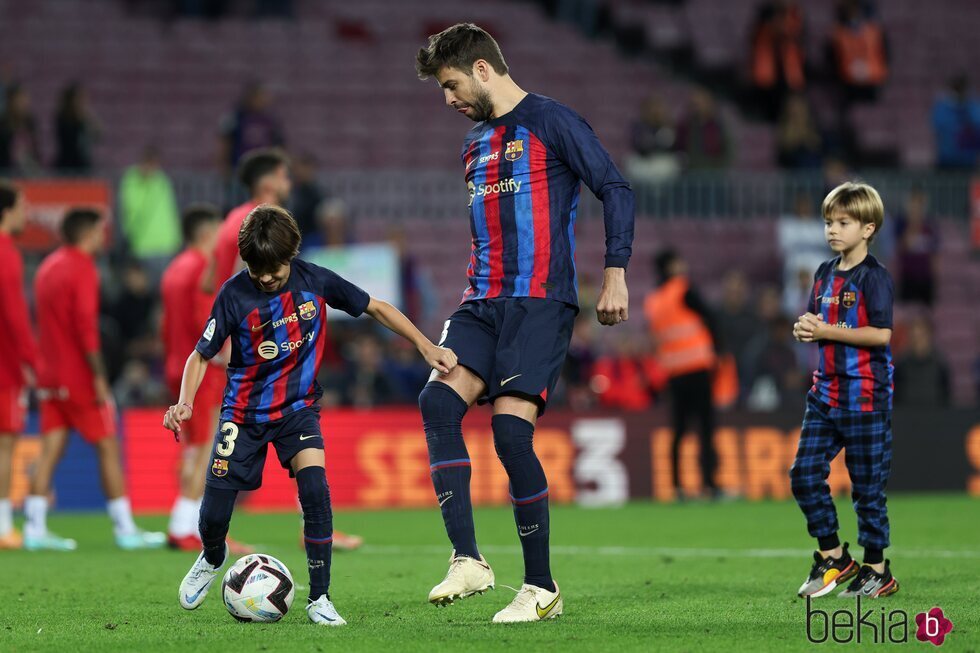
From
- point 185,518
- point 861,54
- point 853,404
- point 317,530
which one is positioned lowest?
point 185,518

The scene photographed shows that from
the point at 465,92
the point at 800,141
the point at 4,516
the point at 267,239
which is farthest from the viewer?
the point at 800,141

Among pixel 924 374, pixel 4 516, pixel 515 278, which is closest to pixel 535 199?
pixel 515 278

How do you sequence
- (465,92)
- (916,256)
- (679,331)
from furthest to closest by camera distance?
(916,256) → (679,331) → (465,92)

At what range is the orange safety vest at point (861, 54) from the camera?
70.2 ft

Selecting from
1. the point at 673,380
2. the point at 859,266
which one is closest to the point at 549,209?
the point at 859,266

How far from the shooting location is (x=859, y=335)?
Result: 7.27m

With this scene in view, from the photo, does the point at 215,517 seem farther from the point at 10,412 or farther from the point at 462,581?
the point at 10,412

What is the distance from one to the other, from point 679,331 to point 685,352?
229 mm

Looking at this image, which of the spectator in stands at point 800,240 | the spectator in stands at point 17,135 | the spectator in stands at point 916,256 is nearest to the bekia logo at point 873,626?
the spectator in stands at point 800,240

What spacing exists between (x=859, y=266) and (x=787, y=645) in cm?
246

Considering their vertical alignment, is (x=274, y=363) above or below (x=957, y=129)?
below

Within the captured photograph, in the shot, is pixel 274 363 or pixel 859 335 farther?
pixel 859 335

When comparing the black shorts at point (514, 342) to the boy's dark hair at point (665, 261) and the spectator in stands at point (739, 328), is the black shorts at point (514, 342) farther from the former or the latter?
the spectator in stands at point (739, 328)

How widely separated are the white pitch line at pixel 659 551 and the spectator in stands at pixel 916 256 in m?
9.37
